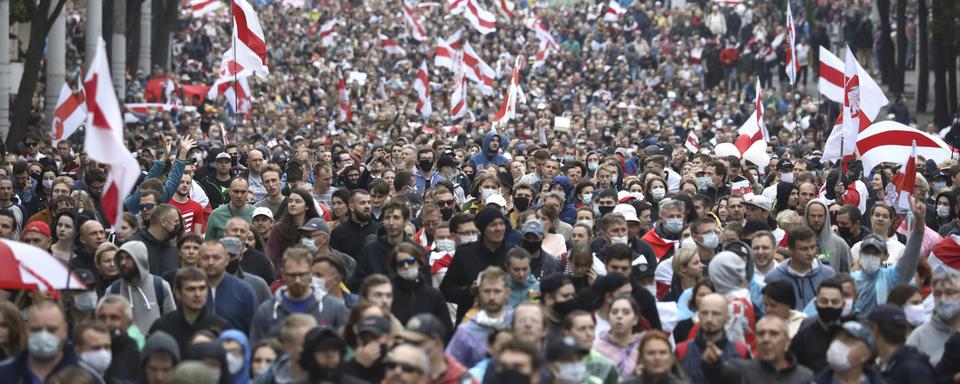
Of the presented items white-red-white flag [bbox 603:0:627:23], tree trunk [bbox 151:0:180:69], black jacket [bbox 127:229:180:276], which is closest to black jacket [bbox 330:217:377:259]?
black jacket [bbox 127:229:180:276]

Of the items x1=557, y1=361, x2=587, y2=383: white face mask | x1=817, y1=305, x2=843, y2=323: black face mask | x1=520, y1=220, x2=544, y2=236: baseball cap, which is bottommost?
x1=557, y1=361, x2=587, y2=383: white face mask

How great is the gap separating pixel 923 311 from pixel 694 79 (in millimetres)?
35515

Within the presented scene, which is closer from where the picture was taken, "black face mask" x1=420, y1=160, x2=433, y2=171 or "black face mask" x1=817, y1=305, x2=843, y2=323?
"black face mask" x1=817, y1=305, x2=843, y2=323

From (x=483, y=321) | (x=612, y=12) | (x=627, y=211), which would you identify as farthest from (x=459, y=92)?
(x=612, y=12)

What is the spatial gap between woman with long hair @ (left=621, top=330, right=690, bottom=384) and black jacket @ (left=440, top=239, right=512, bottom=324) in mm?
2812

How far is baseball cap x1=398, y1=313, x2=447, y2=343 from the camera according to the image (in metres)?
9.62

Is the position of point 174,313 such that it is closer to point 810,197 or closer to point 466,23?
A: point 810,197

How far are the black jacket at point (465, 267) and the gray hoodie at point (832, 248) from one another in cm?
243

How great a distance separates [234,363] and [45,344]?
0.92 meters

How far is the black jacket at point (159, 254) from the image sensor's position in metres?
13.7

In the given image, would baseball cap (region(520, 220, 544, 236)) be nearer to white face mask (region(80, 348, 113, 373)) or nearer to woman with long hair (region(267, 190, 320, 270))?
woman with long hair (region(267, 190, 320, 270))

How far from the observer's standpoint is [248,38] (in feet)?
70.1

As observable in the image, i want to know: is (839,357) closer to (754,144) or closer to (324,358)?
(324,358)

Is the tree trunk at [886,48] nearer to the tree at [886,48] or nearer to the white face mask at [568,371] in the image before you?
the tree at [886,48]
